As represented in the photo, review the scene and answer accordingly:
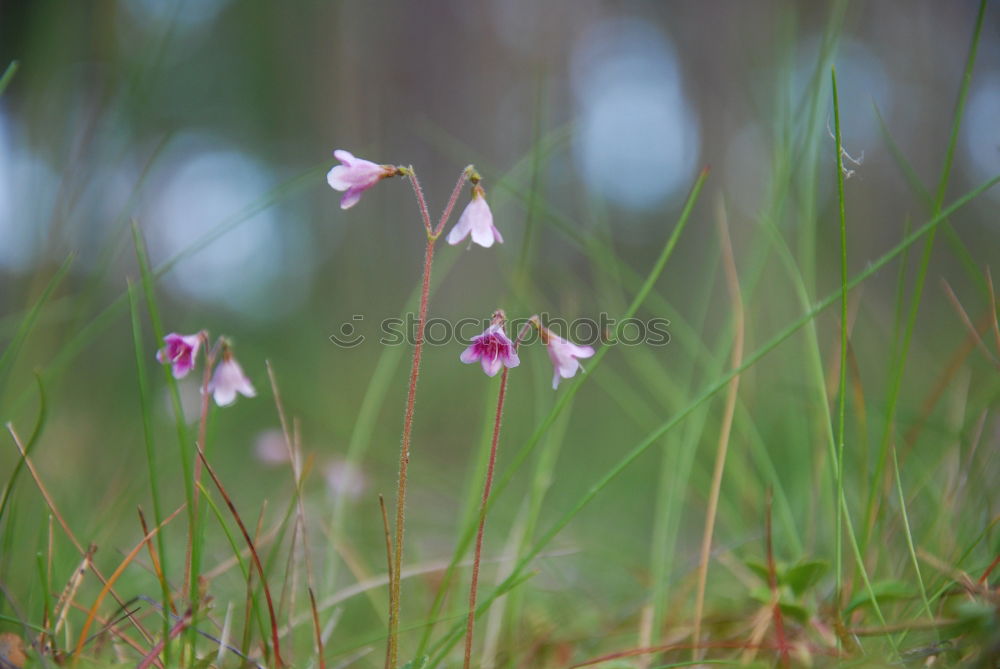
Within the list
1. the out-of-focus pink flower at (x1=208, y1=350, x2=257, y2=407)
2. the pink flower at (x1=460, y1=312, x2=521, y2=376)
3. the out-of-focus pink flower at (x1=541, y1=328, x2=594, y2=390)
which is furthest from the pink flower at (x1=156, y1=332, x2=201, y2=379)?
the out-of-focus pink flower at (x1=541, y1=328, x2=594, y2=390)

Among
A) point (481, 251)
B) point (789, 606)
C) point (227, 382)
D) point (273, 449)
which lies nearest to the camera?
point (789, 606)

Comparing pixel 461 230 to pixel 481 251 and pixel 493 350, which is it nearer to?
pixel 493 350

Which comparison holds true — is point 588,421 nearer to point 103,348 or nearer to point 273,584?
point 273,584

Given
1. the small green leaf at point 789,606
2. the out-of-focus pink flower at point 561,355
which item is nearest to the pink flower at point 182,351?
the out-of-focus pink flower at point 561,355

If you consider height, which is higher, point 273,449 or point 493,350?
point 493,350

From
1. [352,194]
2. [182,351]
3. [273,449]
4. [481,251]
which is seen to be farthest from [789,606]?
[481,251]

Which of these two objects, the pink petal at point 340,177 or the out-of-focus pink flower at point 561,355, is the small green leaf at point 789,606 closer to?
the out-of-focus pink flower at point 561,355

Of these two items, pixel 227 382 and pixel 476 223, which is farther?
pixel 227 382

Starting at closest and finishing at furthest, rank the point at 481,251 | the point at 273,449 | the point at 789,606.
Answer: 1. the point at 789,606
2. the point at 273,449
3. the point at 481,251
